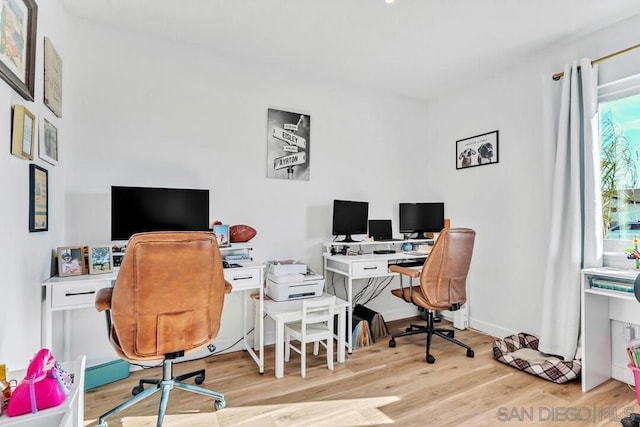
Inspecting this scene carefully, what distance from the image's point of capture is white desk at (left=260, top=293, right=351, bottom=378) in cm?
231

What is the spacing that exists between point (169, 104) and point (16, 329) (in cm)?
176

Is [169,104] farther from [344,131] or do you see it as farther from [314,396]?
[314,396]

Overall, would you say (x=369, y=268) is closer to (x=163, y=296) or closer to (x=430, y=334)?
(x=430, y=334)

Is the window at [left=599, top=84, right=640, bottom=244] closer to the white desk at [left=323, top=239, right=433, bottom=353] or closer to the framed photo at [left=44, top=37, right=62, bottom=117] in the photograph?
the white desk at [left=323, top=239, right=433, bottom=353]

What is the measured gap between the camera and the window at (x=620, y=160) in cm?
232

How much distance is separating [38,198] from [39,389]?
1168mm

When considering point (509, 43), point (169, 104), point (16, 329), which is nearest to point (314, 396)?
point (16, 329)

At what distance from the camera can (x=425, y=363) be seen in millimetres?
2576

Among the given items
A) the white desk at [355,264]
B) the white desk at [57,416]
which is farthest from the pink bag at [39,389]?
the white desk at [355,264]

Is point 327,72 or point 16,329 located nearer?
point 16,329

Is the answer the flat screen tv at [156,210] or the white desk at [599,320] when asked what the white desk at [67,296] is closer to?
the flat screen tv at [156,210]

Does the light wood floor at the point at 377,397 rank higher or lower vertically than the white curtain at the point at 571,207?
lower

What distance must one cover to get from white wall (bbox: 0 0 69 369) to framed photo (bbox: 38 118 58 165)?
0.04 meters

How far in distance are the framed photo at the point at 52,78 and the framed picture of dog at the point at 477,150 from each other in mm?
A: 3384
